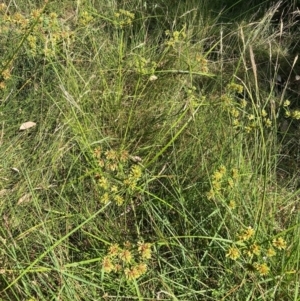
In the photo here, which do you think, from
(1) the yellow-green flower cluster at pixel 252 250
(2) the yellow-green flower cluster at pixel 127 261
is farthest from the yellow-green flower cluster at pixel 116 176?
(1) the yellow-green flower cluster at pixel 252 250

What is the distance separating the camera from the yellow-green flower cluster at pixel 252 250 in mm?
1216

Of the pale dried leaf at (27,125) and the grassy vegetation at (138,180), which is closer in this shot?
the grassy vegetation at (138,180)

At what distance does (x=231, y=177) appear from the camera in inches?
56.4

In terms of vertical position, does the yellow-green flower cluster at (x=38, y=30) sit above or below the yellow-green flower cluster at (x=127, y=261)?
above

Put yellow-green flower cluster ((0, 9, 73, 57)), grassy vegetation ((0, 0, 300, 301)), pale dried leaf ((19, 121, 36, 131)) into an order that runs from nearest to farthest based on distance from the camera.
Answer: grassy vegetation ((0, 0, 300, 301)) < pale dried leaf ((19, 121, 36, 131)) < yellow-green flower cluster ((0, 9, 73, 57))

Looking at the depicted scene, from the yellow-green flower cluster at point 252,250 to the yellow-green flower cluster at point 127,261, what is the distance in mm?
203

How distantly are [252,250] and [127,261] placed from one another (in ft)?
0.98

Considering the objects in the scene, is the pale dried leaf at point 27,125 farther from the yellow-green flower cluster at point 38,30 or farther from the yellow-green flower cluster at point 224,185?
the yellow-green flower cluster at point 224,185

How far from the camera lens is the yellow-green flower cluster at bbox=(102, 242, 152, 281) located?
3.92ft

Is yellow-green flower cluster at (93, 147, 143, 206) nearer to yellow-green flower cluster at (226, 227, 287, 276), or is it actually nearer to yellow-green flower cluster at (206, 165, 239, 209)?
yellow-green flower cluster at (206, 165, 239, 209)

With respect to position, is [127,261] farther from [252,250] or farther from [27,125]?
[27,125]

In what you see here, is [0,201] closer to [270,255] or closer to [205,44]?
[270,255]

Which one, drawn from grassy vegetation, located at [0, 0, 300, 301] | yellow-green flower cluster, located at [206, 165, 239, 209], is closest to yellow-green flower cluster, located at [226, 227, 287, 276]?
grassy vegetation, located at [0, 0, 300, 301]

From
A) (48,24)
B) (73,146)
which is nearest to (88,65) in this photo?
(48,24)
